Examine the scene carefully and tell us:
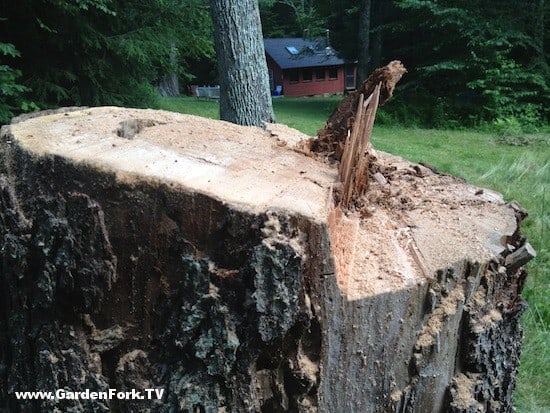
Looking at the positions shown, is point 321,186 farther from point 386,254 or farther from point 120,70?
point 120,70

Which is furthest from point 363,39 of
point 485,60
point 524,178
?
point 524,178

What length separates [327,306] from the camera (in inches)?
53.4

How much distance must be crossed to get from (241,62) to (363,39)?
1004cm

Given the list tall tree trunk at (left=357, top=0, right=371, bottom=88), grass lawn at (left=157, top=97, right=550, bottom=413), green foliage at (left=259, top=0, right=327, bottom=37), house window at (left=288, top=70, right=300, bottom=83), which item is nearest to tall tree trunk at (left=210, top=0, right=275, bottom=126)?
grass lawn at (left=157, top=97, right=550, bottom=413)

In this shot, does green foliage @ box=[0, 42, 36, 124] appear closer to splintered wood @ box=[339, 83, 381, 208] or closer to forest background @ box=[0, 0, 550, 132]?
forest background @ box=[0, 0, 550, 132]

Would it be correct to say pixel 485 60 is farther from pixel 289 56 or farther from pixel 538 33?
pixel 289 56

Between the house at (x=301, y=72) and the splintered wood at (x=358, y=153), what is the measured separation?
80.4 feet

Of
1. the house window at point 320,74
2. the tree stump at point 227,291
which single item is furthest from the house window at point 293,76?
the tree stump at point 227,291

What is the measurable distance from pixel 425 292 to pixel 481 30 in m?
10.6

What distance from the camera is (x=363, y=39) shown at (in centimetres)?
1349

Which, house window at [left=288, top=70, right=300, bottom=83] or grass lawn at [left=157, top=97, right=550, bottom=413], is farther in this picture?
house window at [left=288, top=70, right=300, bottom=83]

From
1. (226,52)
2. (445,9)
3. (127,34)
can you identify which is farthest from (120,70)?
(445,9)

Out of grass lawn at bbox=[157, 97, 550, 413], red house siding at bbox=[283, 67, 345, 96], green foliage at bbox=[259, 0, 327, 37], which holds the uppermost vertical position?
green foliage at bbox=[259, 0, 327, 37]

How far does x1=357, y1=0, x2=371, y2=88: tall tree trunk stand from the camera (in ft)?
43.5
